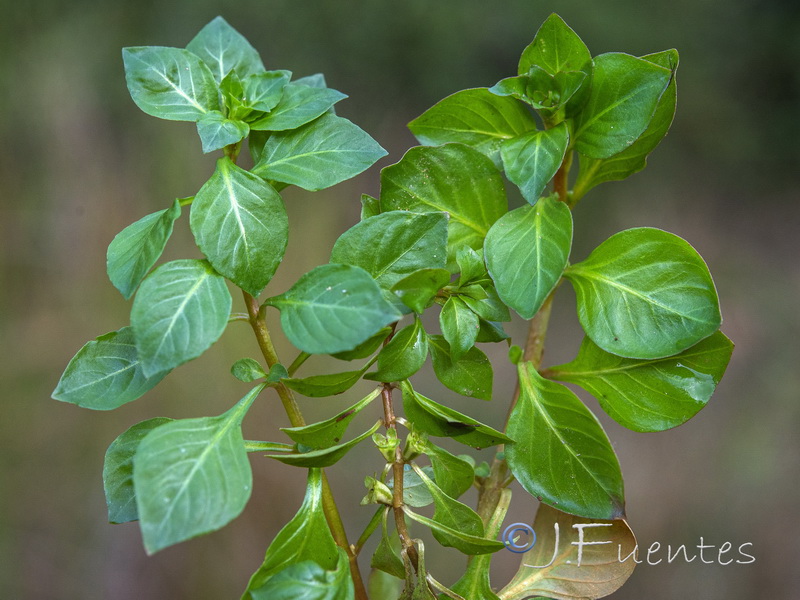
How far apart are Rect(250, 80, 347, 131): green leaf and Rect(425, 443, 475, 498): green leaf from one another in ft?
0.77

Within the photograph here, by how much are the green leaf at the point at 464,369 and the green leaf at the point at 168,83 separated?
229 mm

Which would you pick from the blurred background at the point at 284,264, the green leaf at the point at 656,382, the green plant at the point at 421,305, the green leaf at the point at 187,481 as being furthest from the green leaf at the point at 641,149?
the blurred background at the point at 284,264

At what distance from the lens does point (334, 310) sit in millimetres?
392

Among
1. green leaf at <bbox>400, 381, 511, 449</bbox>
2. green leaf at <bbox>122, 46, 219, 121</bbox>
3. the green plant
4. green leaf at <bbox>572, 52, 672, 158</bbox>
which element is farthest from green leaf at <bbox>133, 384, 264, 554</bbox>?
green leaf at <bbox>572, 52, 672, 158</bbox>

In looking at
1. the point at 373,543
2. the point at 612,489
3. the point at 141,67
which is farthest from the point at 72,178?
the point at 612,489

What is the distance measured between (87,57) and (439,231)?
4.13 feet

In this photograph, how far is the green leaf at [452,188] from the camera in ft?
1.65

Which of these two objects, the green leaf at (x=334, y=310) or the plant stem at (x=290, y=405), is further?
the plant stem at (x=290, y=405)

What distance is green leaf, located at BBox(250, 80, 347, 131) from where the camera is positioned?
0.47 meters

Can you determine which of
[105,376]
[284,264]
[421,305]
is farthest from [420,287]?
[284,264]

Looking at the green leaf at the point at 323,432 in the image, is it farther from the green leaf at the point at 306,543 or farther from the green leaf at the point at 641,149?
the green leaf at the point at 641,149

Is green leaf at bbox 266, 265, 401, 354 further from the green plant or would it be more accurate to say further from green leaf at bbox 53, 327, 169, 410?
green leaf at bbox 53, 327, 169, 410

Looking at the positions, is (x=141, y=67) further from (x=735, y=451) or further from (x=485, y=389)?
(x=735, y=451)

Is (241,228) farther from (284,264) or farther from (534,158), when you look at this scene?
(284,264)
